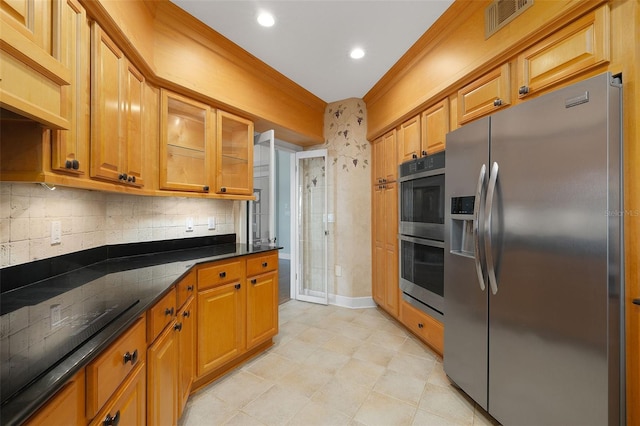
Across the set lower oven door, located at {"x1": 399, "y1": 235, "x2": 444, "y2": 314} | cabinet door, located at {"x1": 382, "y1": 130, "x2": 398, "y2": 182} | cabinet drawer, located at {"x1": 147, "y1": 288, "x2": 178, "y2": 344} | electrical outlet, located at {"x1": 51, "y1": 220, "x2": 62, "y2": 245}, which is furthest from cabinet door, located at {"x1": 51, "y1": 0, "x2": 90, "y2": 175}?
cabinet door, located at {"x1": 382, "y1": 130, "x2": 398, "y2": 182}

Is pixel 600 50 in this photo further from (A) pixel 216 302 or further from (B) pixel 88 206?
(B) pixel 88 206

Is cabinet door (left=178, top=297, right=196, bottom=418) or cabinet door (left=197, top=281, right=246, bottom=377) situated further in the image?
cabinet door (left=197, top=281, right=246, bottom=377)

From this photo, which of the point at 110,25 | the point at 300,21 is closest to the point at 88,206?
the point at 110,25

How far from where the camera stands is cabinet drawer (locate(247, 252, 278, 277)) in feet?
7.19

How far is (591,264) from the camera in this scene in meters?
1.12

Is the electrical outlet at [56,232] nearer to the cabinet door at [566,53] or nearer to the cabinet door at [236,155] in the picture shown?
the cabinet door at [236,155]

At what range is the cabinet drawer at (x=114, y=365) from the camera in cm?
73

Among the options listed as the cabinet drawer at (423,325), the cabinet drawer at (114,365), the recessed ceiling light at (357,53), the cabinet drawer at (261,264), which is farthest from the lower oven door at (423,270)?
the cabinet drawer at (114,365)

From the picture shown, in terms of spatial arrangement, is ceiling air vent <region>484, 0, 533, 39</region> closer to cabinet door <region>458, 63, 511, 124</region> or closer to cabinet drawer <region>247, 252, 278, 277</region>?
cabinet door <region>458, 63, 511, 124</region>

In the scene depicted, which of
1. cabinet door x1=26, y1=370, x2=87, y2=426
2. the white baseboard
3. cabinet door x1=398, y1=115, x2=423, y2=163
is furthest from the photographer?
the white baseboard

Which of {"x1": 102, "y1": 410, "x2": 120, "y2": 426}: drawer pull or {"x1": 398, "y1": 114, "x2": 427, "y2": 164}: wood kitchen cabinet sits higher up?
{"x1": 398, "y1": 114, "x2": 427, "y2": 164}: wood kitchen cabinet

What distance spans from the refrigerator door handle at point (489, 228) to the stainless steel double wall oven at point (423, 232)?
63cm

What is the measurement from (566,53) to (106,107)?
2.38m

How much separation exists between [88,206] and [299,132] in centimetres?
219
